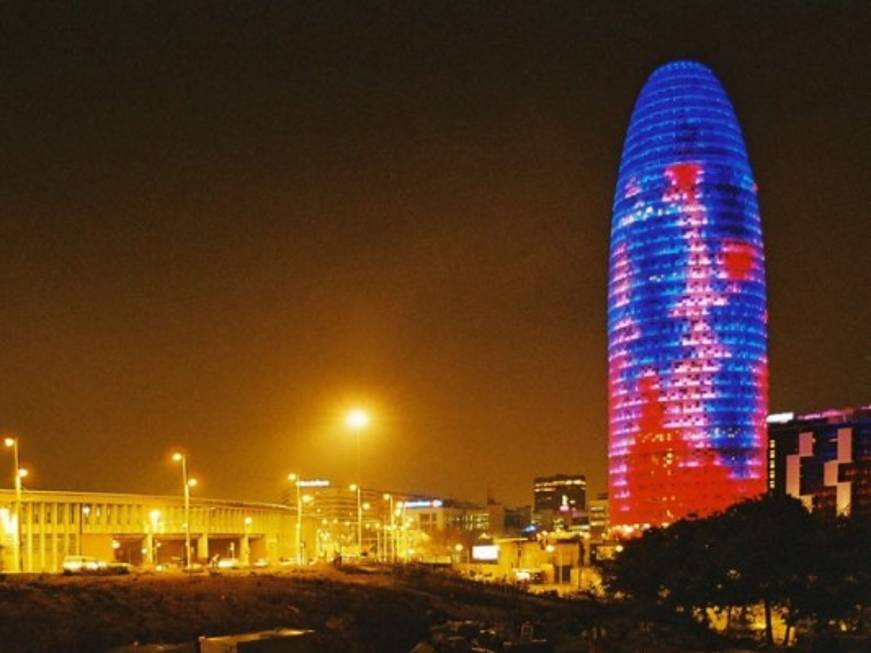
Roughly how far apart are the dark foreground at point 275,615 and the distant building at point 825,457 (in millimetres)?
129104

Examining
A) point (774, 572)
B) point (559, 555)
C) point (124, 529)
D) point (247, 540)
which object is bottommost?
point (247, 540)

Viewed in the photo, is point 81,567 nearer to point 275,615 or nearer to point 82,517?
point 275,615

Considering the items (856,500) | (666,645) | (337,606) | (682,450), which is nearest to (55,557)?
(337,606)

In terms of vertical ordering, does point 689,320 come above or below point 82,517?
above

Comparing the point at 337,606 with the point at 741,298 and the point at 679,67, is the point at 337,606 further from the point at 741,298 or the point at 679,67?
the point at 679,67

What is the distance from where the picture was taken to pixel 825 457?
603ft

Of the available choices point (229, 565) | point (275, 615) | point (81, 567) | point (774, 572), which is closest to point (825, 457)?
point (229, 565)

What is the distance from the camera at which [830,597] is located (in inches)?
1863

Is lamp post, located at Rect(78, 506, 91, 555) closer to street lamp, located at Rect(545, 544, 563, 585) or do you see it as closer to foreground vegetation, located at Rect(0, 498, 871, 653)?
foreground vegetation, located at Rect(0, 498, 871, 653)

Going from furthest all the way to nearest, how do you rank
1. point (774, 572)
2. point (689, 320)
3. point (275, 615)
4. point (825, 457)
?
point (825, 457) → point (689, 320) → point (774, 572) → point (275, 615)

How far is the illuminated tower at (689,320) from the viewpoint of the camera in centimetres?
16738

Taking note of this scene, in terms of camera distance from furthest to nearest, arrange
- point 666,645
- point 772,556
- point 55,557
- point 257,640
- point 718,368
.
→ point 718,368
point 55,557
point 772,556
point 666,645
point 257,640

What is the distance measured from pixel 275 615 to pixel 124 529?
76926 millimetres

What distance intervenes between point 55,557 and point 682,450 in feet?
344
